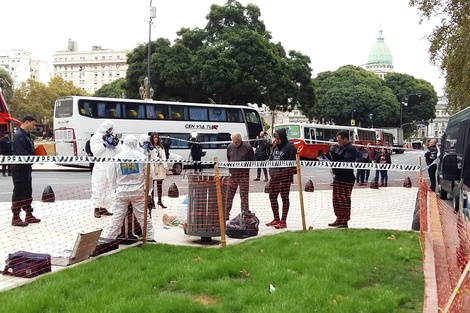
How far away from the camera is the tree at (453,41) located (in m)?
17.3

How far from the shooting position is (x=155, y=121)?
27.9m

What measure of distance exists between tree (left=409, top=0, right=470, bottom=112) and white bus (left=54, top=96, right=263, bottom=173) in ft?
38.1

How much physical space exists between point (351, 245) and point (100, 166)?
501 cm

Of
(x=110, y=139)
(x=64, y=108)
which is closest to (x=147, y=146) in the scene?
(x=110, y=139)

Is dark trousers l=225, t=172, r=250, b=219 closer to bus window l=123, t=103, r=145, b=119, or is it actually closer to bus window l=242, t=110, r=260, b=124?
bus window l=123, t=103, r=145, b=119

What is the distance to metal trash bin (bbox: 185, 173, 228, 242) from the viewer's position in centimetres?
767

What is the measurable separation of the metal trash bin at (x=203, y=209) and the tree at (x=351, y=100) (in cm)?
6786

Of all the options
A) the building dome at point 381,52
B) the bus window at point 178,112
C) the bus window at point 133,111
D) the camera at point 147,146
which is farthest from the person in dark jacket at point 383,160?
the building dome at point 381,52

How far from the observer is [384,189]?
18.1 m

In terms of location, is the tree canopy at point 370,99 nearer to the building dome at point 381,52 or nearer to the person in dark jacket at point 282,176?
the building dome at point 381,52

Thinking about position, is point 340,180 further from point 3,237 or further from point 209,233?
point 3,237

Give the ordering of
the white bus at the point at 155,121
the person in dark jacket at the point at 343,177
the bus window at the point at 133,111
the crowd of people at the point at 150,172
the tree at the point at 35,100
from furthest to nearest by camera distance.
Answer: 1. the tree at the point at 35,100
2. the bus window at the point at 133,111
3. the white bus at the point at 155,121
4. the person in dark jacket at the point at 343,177
5. the crowd of people at the point at 150,172

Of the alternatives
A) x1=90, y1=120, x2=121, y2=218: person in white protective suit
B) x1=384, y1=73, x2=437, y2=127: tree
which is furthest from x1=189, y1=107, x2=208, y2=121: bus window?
x1=384, y1=73, x2=437, y2=127: tree

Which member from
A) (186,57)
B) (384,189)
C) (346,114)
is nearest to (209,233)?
(384,189)
